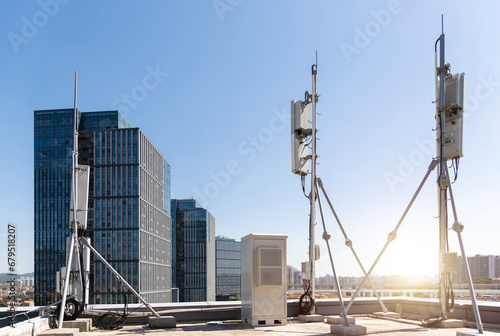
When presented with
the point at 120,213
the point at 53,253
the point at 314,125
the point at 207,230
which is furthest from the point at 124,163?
the point at 314,125

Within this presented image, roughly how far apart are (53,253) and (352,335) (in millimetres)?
121900

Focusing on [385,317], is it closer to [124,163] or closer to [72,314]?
[72,314]

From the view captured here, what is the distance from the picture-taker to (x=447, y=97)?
1302 centimetres

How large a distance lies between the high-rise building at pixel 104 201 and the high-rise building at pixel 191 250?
41572 millimetres

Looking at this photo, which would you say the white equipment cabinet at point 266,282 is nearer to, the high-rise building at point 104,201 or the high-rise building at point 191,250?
the high-rise building at point 104,201

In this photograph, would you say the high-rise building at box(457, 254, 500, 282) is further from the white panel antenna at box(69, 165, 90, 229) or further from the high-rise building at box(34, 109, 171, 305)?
the white panel antenna at box(69, 165, 90, 229)

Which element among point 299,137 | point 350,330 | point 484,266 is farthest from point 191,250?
point 350,330

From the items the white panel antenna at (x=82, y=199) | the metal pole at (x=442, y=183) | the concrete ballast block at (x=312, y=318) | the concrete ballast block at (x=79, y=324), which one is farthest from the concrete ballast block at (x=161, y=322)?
the metal pole at (x=442, y=183)

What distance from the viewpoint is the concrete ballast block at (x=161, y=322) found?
12.8 metres

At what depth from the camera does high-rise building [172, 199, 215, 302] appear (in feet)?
577

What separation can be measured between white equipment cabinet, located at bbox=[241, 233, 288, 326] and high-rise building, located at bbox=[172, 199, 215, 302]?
164546 mm

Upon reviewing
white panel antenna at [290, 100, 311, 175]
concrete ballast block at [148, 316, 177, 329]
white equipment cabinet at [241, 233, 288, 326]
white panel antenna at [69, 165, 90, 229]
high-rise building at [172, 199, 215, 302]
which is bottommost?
high-rise building at [172, 199, 215, 302]

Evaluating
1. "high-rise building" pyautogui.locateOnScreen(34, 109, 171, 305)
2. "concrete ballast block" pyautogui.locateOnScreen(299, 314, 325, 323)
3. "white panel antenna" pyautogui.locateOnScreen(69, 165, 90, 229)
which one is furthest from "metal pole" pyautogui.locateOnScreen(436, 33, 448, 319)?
"high-rise building" pyautogui.locateOnScreen(34, 109, 171, 305)

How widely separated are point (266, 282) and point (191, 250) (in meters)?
167
